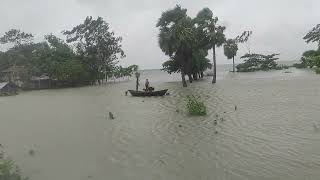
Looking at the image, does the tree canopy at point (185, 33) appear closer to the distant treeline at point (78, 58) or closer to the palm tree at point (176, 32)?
the palm tree at point (176, 32)

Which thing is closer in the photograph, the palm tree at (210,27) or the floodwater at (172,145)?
the floodwater at (172,145)

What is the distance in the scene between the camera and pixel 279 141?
13.0m

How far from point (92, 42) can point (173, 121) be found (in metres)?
44.4

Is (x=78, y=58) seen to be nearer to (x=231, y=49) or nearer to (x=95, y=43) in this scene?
(x=95, y=43)

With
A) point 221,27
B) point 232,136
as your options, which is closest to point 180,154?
point 232,136

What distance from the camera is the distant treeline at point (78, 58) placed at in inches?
2105

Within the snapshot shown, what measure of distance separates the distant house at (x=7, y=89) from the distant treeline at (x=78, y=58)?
11.1ft

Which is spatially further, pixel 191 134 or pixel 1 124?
pixel 1 124

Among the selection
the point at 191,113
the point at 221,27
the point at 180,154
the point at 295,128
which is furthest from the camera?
the point at 221,27

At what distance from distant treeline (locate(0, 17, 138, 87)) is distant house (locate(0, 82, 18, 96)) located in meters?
3.38

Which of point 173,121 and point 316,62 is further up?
point 316,62

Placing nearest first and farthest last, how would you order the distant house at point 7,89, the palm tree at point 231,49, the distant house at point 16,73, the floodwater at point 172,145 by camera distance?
the floodwater at point 172,145 < the distant house at point 7,89 < the distant house at point 16,73 < the palm tree at point 231,49

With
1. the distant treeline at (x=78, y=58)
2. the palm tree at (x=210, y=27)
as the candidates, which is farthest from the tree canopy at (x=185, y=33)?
the distant treeline at (x=78, y=58)

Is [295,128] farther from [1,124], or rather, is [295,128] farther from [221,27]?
[221,27]
